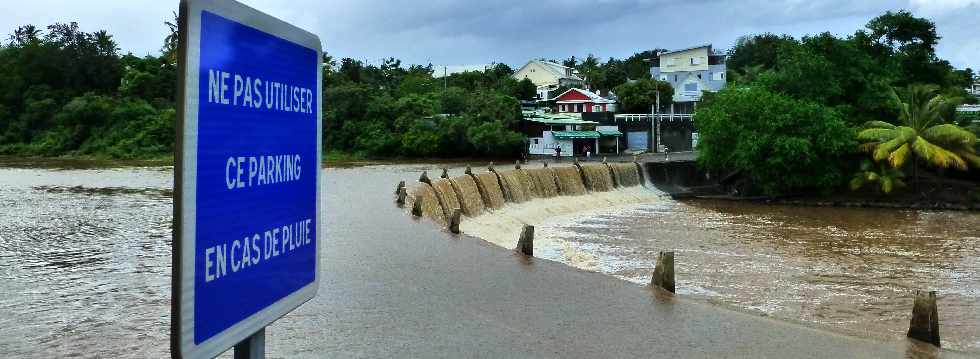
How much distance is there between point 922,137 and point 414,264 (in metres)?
28.6

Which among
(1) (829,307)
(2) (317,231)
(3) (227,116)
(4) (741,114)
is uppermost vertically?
(4) (741,114)

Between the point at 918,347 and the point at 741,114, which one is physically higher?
the point at 741,114

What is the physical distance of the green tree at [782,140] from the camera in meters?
34.3

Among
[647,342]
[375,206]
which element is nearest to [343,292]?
[647,342]

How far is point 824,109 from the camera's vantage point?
35.0 m

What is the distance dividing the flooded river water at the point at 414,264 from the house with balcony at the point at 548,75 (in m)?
52.1

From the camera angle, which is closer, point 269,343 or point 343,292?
point 269,343

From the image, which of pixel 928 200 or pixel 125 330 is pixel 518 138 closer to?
pixel 928 200

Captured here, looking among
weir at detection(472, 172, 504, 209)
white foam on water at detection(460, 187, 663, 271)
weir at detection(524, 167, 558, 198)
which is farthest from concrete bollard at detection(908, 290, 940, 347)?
weir at detection(524, 167, 558, 198)

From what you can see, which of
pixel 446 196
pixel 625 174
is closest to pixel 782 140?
pixel 625 174

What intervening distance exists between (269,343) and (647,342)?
393cm

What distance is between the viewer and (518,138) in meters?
50.0

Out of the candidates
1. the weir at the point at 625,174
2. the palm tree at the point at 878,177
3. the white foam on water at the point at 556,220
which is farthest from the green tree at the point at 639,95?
the palm tree at the point at 878,177

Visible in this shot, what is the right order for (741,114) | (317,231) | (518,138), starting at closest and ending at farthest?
(317,231), (741,114), (518,138)
